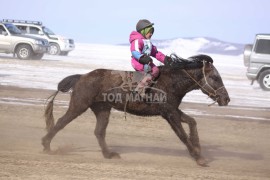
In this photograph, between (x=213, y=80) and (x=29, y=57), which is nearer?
(x=213, y=80)

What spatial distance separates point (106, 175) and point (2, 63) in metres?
23.3

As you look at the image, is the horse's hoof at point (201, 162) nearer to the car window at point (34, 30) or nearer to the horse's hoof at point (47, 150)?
the horse's hoof at point (47, 150)

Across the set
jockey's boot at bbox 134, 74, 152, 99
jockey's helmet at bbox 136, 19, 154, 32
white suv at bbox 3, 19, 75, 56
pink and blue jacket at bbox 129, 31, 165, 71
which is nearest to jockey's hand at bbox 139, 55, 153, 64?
pink and blue jacket at bbox 129, 31, 165, 71

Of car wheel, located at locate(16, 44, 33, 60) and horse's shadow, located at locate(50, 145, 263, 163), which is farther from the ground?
horse's shadow, located at locate(50, 145, 263, 163)

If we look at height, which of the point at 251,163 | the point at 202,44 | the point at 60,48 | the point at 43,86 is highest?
the point at 251,163

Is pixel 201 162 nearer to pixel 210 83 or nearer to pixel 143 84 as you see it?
pixel 210 83

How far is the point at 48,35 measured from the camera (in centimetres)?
3847

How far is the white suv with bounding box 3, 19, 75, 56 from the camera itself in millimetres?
37375

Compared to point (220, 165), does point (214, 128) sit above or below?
below

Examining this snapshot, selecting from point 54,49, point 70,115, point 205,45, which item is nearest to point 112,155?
point 70,115

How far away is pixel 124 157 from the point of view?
31.2ft

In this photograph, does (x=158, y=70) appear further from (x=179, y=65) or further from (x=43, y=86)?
(x=43, y=86)

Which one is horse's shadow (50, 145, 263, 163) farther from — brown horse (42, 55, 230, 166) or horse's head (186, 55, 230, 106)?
horse's head (186, 55, 230, 106)

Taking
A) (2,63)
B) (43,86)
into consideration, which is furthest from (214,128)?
(2,63)
